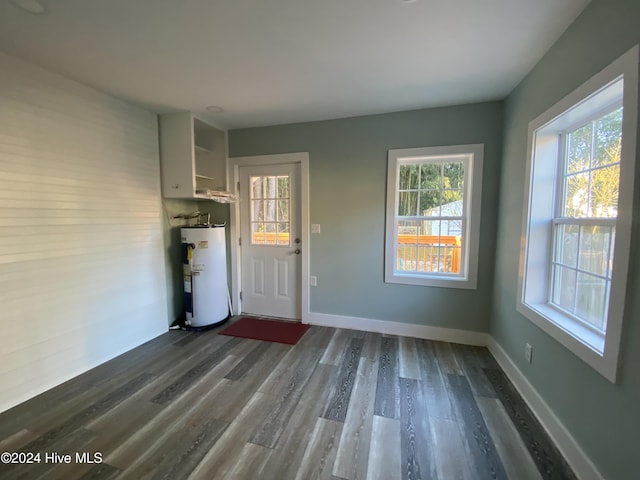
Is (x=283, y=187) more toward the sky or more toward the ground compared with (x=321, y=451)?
more toward the sky

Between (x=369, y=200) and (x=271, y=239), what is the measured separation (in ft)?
4.32

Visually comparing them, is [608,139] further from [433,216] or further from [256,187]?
[256,187]

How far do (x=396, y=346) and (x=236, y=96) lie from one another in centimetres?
284

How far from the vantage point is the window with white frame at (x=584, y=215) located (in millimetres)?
1166

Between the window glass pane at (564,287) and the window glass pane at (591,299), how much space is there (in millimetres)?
66

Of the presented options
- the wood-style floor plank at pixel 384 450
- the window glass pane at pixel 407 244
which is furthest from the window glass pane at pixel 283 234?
the wood-style floor plank at pixel 384 450

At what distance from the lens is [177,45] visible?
1713 mm

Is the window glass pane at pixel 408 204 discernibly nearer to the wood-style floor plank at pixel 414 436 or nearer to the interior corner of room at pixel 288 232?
the interior corner of room at pixel 288 232

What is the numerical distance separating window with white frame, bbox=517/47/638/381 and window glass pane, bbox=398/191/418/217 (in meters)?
1.04

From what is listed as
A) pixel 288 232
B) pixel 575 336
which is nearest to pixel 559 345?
pixel 575 336

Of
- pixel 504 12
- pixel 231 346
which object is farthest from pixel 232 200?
pixel 504 12

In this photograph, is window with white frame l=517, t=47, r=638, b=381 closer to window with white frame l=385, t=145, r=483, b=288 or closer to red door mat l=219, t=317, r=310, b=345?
window with white frame l=385, t=145, r=483, b=288

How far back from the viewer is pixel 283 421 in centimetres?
171

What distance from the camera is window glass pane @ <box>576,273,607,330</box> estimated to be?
1453 mm
